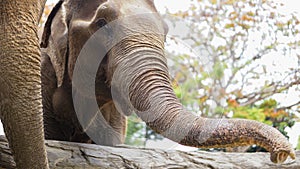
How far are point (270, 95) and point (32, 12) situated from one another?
5.61 meters

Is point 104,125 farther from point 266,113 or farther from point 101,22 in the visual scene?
point 266,113

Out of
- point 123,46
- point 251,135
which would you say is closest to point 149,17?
point 123,46

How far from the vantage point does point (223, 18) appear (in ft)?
24.0

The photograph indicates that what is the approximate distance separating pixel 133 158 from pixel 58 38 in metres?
0.79

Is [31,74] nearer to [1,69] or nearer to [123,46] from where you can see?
[1,69]

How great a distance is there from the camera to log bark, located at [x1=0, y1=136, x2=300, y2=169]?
6.57 ft

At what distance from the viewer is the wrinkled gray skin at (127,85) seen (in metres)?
1.82

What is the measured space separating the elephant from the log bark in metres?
0.28

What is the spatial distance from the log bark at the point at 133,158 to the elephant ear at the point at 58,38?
626 mm

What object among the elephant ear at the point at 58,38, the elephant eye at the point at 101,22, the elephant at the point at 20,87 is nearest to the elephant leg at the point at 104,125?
the elephant ear at the point at 58,38

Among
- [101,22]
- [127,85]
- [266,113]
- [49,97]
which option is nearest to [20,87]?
[127,85]

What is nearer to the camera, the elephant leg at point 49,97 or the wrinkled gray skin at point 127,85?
the wrinkled gray skin at point 127,85

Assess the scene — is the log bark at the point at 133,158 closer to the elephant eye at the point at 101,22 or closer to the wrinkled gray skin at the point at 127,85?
the wrinkled gray skin at the point at 127,85

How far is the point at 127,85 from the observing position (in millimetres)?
2264
